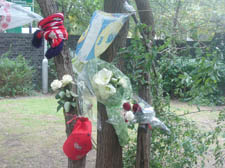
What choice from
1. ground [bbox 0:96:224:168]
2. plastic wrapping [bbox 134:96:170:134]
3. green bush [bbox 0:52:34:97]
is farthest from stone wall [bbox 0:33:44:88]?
plastic wrapping [bbox 134:96:170:134]

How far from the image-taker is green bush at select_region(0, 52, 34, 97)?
32.5ft

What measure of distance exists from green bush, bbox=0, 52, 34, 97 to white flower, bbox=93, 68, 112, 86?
26.4 feet

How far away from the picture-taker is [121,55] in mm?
3176

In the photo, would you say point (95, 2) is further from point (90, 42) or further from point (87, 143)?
point (87, 143)

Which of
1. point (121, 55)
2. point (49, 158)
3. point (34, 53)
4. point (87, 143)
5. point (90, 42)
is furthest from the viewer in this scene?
point (34, 53)

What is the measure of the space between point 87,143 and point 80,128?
14 cm

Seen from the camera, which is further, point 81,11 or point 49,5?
point 81,11

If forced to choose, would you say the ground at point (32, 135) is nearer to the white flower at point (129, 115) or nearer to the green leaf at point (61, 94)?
the white flower at point (129, 115)

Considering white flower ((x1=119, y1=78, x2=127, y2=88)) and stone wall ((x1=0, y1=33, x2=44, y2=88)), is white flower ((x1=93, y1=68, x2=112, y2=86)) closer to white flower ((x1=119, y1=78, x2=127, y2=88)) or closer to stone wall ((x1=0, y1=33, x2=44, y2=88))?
white flower ((x1=119, y1=78, x2=127, y2=88))

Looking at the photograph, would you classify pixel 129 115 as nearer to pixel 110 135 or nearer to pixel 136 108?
pixel 136 108

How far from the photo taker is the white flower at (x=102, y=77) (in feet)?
7.99

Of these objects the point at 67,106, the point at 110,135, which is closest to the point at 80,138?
the point at 67,106

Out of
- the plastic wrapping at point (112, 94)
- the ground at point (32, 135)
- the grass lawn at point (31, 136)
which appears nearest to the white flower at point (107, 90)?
the plastic wrapping at point (112, 94)

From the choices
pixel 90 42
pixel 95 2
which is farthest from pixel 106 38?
pixel 95 2
